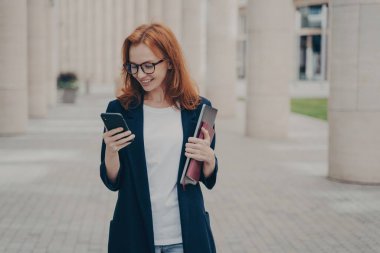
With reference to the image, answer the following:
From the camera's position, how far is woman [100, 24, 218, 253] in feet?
11.0

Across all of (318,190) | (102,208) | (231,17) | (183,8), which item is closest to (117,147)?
(102,208)


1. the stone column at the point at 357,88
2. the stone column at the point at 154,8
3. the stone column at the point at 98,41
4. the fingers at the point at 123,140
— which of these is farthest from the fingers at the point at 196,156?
the stone column at the point at 98,41

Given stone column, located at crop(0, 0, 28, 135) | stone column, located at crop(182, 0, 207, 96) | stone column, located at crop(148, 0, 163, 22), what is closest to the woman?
stone column, located at crop(0, 0, 28, 135)

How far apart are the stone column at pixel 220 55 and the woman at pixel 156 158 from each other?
80.8ft

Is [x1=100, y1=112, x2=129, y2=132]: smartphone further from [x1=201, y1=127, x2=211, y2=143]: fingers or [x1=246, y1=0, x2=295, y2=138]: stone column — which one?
[x1=246, y1=0, x2=295, y2=138]: stone column

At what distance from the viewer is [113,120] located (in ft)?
10.6

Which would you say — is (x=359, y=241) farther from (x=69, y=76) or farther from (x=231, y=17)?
(x=69, y=76)

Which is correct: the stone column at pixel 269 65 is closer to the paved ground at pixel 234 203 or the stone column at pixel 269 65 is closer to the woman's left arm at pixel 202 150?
the paved ground at pixel 234 203

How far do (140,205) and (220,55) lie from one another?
25.0 meters

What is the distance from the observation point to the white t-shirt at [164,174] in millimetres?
3388

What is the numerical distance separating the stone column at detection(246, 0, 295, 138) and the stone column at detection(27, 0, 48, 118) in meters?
10.8

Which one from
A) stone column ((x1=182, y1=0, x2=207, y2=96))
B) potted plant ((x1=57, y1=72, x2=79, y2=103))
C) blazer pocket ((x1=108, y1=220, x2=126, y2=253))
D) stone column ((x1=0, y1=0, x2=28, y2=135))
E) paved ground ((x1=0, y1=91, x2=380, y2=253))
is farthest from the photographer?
potted plant ((x1=57, y1=72, x2=79, y2=103))

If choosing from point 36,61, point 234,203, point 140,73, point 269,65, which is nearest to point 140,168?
point 140,73

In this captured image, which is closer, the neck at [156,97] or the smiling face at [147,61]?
the smiling face at [147,61]
